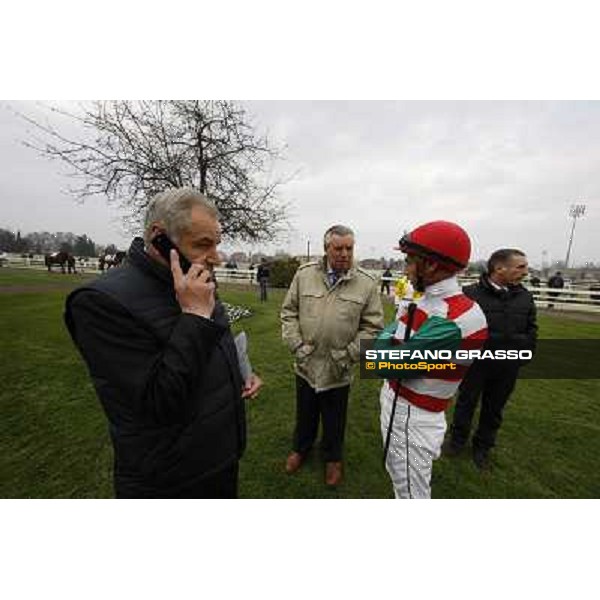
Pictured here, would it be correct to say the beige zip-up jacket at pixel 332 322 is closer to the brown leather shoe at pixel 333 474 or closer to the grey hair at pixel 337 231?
the grey hair at pixel 337 231

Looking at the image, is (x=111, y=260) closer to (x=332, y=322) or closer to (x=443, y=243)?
(x=332, y=322)

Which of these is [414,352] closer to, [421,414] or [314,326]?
[421,414]

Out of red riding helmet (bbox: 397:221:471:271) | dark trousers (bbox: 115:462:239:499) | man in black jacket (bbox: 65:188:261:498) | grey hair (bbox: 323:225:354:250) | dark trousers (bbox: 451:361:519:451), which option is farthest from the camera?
dark trousers (bbox: 451:361:519:451)

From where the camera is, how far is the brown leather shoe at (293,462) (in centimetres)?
273

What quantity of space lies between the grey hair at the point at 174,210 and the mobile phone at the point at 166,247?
0.02 metres

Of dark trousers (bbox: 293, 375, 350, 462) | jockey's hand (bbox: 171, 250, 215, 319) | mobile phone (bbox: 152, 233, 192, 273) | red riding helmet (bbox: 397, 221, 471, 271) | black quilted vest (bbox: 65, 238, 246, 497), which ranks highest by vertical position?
red riding helmet (bbox: 397, 221, 471, 271)

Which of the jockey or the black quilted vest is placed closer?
the black quilted vest

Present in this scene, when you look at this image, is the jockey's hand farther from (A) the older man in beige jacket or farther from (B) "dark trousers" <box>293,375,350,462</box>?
(B) "dark trousers" <box>293,375,350,462</box>

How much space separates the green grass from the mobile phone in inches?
79.2

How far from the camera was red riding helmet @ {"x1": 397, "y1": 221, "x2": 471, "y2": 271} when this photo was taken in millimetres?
1606

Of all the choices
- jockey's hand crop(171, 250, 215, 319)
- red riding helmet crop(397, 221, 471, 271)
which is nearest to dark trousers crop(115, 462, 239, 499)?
jockey's hand crop(171, 250, 215, 319)

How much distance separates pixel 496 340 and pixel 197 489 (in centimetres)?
266

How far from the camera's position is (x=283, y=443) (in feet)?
10.3

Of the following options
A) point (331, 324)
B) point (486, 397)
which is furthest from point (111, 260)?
point (486, 397)
